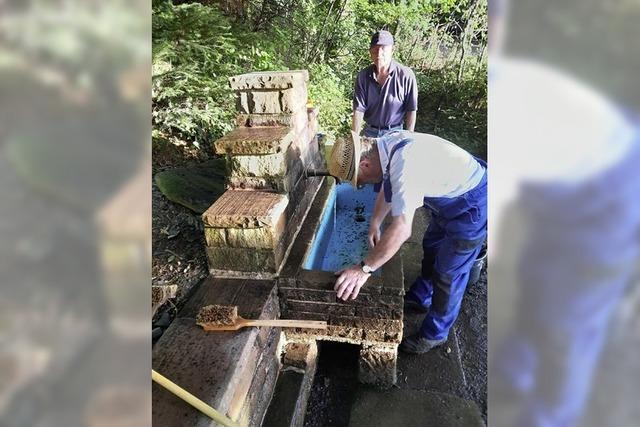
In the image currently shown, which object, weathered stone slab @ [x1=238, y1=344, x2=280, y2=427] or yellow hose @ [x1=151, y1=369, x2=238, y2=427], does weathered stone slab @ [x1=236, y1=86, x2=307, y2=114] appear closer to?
weathered stone slab @ [x1=238, y1=344, x2=280, y2=427]

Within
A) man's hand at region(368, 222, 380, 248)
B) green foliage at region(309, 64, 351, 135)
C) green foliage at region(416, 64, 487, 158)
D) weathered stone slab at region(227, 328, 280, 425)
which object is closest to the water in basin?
man's hand at region(368, 222, 380, 248)

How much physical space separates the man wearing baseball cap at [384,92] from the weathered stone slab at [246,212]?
8.45 ft

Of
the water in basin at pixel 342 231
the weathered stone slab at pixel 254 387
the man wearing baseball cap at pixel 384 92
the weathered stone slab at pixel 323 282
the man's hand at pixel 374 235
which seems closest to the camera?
the weathered stone slab at pixel 254 387

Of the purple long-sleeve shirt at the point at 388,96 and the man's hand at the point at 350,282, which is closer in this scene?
the man's hand at the point at 350,282

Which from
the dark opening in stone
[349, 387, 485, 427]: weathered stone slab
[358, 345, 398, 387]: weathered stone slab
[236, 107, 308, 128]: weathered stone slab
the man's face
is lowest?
the dark opening in stone

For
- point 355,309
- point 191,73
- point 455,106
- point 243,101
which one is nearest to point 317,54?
point 455,106

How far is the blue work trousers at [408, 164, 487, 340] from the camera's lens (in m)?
2.72

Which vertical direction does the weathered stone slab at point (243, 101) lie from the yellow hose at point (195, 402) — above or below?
above

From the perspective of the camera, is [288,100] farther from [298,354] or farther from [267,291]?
[298,354]

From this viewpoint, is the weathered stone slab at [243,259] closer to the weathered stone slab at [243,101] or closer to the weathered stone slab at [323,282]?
the weathered stone slab at [323,282]

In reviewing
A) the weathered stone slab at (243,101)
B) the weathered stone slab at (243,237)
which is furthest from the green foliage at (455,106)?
the weathered stone slab at (243,237)

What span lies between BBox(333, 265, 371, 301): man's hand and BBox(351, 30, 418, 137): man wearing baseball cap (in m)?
2.66

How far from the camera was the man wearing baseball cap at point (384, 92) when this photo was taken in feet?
14.7
